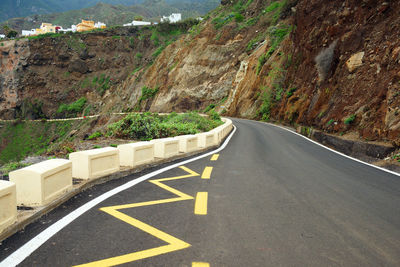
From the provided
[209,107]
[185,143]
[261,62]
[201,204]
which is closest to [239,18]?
[261,62]

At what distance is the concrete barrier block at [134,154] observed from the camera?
21.6ft

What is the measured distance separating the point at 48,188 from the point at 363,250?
445 centimetres

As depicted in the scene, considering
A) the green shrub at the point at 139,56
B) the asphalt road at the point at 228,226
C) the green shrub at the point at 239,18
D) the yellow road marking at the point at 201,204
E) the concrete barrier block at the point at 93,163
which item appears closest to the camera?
the asphalt road at the point at 228,226

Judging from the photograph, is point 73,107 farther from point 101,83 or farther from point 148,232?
point 148,232

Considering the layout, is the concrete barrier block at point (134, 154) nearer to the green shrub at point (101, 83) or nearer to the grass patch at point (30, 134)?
the grass patch at point (30, 134)

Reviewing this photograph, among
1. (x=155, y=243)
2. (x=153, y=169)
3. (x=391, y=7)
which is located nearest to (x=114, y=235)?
(x=155, y=243)

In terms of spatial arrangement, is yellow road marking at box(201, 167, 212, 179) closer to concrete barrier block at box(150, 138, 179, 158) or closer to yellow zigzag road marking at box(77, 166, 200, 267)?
yellow zigzag road marking at box(77, 166, 200, 267)

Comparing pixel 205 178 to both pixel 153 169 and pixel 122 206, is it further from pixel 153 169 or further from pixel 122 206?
pixel 122 206

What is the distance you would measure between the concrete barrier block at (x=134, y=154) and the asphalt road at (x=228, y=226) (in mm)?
620

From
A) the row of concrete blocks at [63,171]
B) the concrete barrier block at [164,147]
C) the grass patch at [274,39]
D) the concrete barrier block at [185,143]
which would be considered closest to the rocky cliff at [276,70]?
the grass patch at [274,39]

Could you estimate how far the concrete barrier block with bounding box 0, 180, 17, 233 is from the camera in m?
3.10

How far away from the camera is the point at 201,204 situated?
437 centimetres

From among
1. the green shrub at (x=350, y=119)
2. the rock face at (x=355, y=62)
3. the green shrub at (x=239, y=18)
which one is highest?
the green shrub at (x=239, y=18)

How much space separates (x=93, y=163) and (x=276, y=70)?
34.6 m
